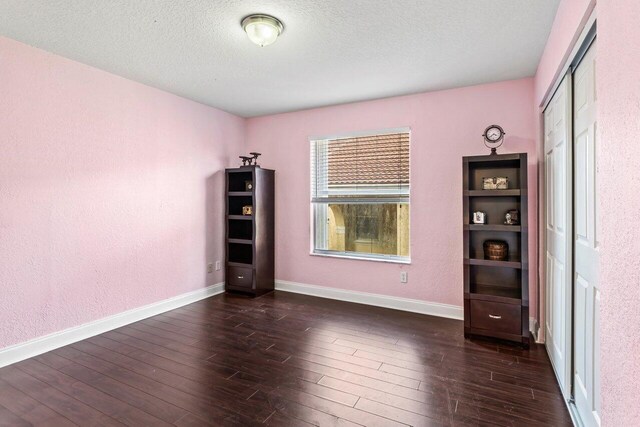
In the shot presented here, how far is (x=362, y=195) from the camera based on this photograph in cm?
416

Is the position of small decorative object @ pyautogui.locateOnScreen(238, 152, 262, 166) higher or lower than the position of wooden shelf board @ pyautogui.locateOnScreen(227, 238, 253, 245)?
higher

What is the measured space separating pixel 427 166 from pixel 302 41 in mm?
1919

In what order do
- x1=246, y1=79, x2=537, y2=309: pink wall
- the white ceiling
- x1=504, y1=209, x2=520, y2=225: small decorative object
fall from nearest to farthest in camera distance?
the white ceiling < x1=504, y1=209, x2=520, y2=225: small decorative object < x1=246, y1=79, x2=537, y2=309: pink wall

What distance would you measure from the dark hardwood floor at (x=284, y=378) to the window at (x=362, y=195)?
1086 mm

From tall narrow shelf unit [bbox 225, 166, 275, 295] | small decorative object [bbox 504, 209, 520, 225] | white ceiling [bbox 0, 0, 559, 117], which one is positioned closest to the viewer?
white ceiling [bbox 0, 0, 559, 117]

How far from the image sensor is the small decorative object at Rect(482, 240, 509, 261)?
2.99m

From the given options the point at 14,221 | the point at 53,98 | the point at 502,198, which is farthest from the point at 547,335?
the point at 53,98

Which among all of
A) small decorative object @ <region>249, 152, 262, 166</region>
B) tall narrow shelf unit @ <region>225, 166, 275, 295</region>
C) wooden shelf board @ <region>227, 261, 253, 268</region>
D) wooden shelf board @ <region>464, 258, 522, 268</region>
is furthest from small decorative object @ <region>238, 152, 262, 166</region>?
wooden shelf board @ <region>464, 258, 522, 268</region>

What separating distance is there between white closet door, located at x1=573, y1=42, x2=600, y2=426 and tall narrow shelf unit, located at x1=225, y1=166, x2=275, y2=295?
3.29m

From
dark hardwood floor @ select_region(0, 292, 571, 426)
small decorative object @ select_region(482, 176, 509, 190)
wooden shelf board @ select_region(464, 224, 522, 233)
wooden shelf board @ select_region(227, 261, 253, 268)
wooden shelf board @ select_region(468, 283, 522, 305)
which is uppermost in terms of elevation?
small decorative object @ select_region(482, 176, 509, 190)

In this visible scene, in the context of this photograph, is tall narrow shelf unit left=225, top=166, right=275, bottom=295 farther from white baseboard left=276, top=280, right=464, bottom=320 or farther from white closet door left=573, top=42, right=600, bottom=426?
white closet door left=573, top=42, right=600, bottom=426

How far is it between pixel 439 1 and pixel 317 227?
2.97 metres

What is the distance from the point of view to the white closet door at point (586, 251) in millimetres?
1610

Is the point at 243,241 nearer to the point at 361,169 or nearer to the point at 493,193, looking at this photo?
the point at 361,169
